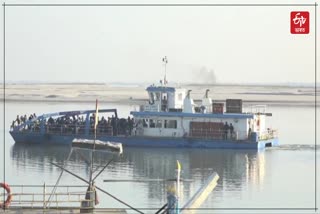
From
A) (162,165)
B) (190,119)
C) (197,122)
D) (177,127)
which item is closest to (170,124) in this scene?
(177,127)

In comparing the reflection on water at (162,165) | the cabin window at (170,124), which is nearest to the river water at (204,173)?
the reflection on water at (162,165)

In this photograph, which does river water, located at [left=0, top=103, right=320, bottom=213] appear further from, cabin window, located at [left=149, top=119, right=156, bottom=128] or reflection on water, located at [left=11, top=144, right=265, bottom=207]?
cabin window, located at [left=149, top=119, right=156, bottom=128]

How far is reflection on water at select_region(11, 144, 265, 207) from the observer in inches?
1332

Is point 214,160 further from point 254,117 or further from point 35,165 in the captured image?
point 35,165

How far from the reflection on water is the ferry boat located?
0.73m

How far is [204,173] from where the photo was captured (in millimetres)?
37938

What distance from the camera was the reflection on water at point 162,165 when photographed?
33841mm

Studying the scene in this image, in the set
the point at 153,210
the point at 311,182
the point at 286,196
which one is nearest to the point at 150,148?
the point at 311,182

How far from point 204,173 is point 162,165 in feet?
11.9

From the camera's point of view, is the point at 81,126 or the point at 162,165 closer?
the point at 162,165

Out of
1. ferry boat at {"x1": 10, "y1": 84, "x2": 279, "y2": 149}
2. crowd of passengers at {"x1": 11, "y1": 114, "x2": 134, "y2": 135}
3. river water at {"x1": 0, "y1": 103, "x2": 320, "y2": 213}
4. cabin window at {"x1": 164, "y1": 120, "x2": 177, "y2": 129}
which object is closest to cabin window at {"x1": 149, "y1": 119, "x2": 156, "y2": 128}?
ferry boat at {"x1": 10, "y1": 84, "x2": 279, "y2": 149}

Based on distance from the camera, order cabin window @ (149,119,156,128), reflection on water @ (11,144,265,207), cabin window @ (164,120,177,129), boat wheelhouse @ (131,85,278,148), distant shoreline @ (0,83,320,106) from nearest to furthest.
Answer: reflection on water @ (11,144,265,207) < boat wheelhouse @ (131,85,278,148) < cabin window @ (164,120,177,129) < cabin window @ (149,119,156,128) < distant shoreline @ (0,83,320,106)

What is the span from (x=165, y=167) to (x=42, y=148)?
9679 mm

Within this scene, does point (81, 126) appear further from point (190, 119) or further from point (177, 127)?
point (190, 119)
